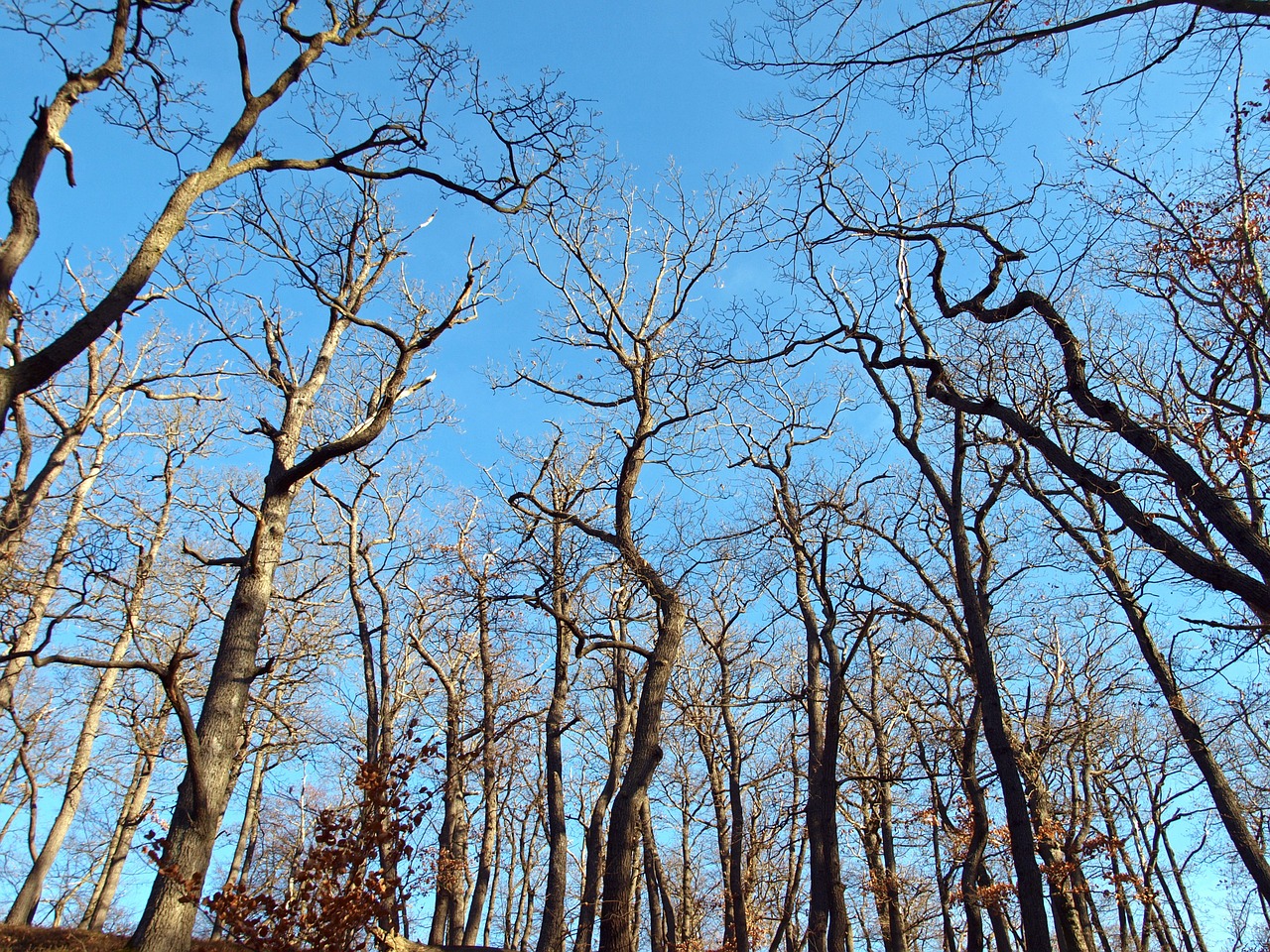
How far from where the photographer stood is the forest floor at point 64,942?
777 centimetres

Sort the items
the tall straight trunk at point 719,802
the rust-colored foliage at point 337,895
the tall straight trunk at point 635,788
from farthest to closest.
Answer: the tall straight trunk at point 719,802 < the tall straight trunk at point 635,788 < the rust-colored foliage at point 337,895

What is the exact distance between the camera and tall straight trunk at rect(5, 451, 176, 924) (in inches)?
540

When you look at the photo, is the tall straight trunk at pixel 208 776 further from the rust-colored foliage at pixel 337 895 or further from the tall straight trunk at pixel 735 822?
the tall straight trunk at pixel 735 822

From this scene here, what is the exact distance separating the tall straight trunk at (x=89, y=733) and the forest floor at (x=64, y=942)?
478cm

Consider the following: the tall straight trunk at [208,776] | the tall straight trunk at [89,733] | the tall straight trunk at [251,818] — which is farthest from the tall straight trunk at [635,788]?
the tall straight trunk at [251,818]

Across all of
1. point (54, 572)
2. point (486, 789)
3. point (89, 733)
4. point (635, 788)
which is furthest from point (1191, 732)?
point (89, 733)

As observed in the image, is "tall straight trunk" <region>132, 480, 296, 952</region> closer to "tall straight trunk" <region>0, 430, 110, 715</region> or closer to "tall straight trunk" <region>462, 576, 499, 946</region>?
"tall straight trunk" <region>0, 430, 110, 715</region>

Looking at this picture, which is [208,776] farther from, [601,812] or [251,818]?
[251,818]

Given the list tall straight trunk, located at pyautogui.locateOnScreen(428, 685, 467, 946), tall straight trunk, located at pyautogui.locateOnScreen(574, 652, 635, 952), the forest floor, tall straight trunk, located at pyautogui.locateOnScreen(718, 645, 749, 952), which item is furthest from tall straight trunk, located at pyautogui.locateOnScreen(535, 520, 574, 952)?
the forest floor

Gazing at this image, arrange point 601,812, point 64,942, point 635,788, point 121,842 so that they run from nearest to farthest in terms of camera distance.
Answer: point 635,788 < point 64,942 < point 601,812 < point 121,842

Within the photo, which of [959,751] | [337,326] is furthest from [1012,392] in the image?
[337,326]

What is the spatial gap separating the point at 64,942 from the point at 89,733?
7648mm

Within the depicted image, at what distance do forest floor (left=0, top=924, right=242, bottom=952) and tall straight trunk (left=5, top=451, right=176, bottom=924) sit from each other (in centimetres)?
478

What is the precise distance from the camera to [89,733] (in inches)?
579
